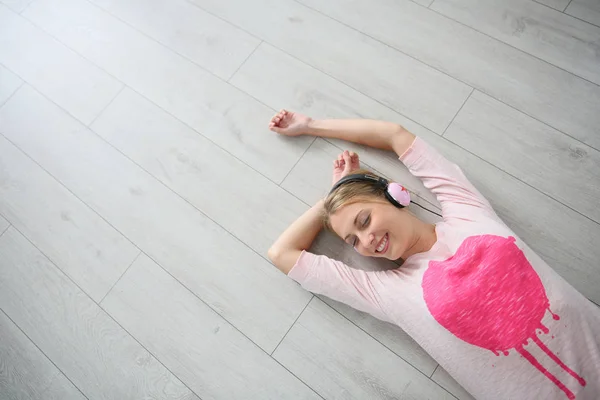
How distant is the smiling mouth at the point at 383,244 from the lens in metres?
1.01

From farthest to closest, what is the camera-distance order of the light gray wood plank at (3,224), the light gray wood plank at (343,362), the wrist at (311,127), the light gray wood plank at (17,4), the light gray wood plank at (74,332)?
1. the light gray wood plank at (17,4)
2. the light gray wood plank at (3,224)
3. the wrist at (311,127)
4. the light gray wood plank at (74,332)
5. the light gray wood plank at (343,362)

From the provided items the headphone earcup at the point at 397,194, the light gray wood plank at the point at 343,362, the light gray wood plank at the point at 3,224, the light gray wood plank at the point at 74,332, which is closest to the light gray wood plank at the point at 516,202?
the headphone earcup at the point at 397,194

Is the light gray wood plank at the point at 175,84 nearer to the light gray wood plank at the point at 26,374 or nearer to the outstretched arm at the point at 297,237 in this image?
the outstretched arm at the point at 297,237

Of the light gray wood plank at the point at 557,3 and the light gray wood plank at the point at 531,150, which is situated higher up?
the light gray wood plank at the point at 557,3

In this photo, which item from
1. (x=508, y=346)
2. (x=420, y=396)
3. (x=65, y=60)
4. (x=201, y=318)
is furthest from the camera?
(x=65, y=60)

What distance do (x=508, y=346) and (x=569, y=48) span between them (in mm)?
993

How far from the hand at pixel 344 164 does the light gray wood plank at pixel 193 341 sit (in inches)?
21.4

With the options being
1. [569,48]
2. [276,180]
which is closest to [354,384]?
[276,180]

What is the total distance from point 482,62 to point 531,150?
331 mm

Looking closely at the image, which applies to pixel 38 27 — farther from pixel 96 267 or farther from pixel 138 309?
pixel 138 309

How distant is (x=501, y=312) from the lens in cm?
92

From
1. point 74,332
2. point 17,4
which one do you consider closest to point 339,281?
point 74,332

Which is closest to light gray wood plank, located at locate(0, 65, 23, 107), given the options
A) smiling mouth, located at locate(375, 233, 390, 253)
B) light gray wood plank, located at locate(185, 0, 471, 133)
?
light gray wood plank, located at locate(185, 0, 471, 133)

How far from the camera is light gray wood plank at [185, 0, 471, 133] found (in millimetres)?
1350
